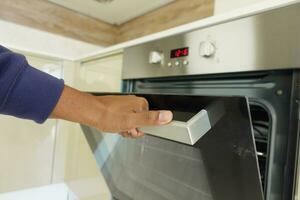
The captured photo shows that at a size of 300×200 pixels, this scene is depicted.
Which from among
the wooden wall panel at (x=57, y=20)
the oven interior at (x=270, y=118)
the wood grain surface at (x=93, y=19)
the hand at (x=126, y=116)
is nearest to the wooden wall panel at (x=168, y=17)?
the wood grain surface at (x=93, y=19)

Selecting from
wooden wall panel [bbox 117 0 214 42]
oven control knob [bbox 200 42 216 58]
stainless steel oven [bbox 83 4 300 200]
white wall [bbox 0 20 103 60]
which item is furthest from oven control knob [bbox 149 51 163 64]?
white wall [bbox 0 20 103 60]

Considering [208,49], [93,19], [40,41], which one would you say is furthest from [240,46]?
[93,19]

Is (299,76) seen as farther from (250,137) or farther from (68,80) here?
(68,80)

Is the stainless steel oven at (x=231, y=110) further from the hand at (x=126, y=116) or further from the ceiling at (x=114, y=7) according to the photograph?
the ceiling at (x=114, y=7)

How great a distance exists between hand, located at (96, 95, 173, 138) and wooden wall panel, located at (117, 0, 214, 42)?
1004mm

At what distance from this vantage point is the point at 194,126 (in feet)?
1.55

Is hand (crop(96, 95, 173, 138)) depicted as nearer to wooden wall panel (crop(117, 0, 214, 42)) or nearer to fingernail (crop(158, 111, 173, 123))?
fingernail (crop(158, 111, 173, 123))

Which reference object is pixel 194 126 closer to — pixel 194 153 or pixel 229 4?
pixel 194 153

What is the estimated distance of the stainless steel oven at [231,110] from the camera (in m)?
0.51

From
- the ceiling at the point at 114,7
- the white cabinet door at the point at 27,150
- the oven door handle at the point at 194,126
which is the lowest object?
the white cabinet door at the point at 27,150

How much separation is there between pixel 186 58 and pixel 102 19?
150 cm

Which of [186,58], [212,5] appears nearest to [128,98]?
[186,58]

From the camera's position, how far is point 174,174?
0.81m

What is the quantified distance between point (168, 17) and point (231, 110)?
130cm
